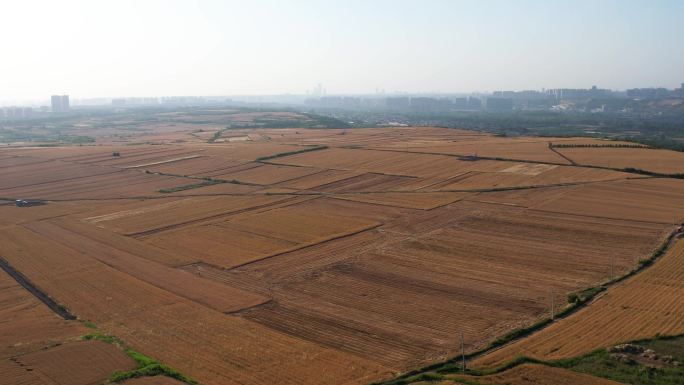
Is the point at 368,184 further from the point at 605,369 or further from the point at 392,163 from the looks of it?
the point at 605,369

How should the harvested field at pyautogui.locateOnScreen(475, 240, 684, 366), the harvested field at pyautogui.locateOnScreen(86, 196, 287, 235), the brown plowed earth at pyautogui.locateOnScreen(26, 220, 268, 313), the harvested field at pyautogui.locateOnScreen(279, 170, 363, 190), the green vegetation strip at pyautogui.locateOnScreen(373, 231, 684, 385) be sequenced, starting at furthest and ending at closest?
the harvested field at pyautogui.locateOnScreen(279, 170, 363, 190)
the harvested field at pyautogui.locateOnScreen(86, 196, 287, 235)
the brown plowed earth at pyautogui.locateOnScreen(26, 220, 268, 313)
the harvested field at pyautogui.locateOnScreen(475, 240, 684, 366)
the green vegetation strip at pyautogui.locateOnScreen(373, 231, 684, 385)

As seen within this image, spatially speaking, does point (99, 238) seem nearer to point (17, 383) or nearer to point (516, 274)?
point (17, 383)

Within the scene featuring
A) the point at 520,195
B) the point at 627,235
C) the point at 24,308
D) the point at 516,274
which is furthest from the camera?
the point at 520,195

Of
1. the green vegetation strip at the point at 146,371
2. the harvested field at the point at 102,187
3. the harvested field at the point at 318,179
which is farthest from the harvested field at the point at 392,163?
the green vegetation strip at the point at 146,371

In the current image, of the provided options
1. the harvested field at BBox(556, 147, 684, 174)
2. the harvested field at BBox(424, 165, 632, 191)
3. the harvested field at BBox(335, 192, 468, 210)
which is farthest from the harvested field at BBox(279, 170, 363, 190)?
the harvested field at BBox(556, 147, 684, 174)

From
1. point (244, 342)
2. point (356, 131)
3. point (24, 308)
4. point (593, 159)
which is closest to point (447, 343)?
point (244, 342)

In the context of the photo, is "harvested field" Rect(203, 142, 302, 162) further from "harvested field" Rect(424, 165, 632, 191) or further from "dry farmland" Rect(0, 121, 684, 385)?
"harvested field" Rect(424, 165, 632, 191)

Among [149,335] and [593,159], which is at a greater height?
[593,159]
